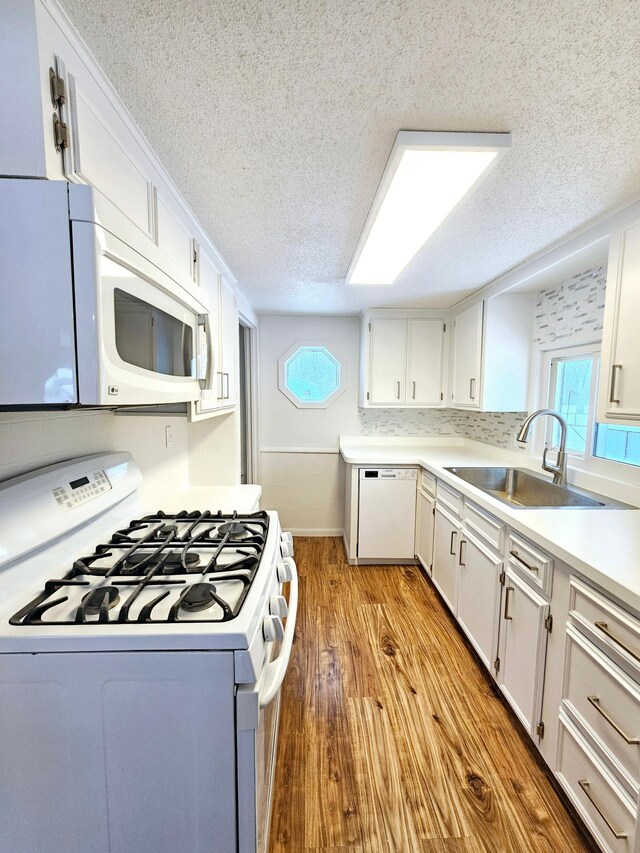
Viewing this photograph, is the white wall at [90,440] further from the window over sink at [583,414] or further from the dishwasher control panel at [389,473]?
the window over sink at [583,414]

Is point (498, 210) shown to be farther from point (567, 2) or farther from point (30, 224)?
point (30, 224)

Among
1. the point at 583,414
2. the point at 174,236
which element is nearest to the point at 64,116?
the point at 174,236

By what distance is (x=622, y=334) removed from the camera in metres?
1.44

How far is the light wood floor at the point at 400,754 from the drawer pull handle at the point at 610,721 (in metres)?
0.52

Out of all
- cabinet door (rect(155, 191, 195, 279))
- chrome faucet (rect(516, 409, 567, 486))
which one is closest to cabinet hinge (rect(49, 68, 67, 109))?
cabinet door (rect(155, 191, 195, 279))

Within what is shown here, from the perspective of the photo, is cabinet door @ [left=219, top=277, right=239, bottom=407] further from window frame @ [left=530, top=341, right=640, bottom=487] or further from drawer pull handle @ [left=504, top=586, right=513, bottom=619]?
window frame @ [left=530, top=341, right=640, bottom=487]

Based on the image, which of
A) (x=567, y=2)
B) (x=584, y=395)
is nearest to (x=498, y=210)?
(x=567, y=2)

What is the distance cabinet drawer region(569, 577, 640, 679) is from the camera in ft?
3.18

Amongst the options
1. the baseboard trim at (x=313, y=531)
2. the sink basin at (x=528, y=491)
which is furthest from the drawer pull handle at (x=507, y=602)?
the baseboard trim at (x=313, y=531)

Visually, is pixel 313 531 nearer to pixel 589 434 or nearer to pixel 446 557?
pixel 446 557

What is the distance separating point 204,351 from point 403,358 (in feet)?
7.49

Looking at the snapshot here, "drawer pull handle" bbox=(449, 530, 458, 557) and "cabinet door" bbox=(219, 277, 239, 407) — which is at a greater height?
"cabinet door" bbox=(219, 277, 239, 407)

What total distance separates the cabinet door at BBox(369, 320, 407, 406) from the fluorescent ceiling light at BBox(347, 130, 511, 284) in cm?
132

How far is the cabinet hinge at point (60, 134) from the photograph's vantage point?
71 centimetres
